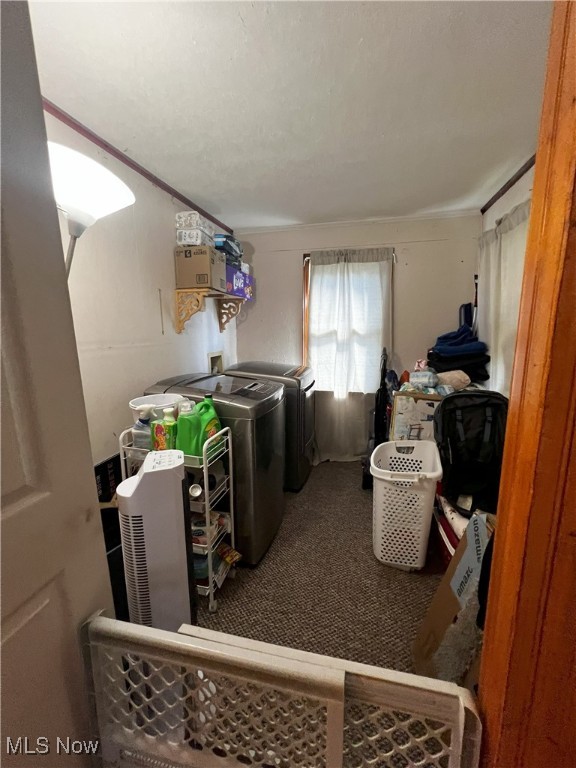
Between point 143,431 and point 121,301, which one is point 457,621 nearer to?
point 143,431

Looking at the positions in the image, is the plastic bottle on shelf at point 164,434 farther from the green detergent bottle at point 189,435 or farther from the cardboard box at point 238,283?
the cardboard box at point 238,283

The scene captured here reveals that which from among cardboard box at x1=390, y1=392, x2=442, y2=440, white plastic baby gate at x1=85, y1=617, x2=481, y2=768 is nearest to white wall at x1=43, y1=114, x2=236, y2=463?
white plastic baby gate at x1=85, y1=617, x2=481, y2=768

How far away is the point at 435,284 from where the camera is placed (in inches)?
115

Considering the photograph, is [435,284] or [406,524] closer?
[406,524]

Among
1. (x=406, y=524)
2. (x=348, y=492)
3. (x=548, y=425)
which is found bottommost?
(x=348, y=492)

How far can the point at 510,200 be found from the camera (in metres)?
2.17

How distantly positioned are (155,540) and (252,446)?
964 millimetres

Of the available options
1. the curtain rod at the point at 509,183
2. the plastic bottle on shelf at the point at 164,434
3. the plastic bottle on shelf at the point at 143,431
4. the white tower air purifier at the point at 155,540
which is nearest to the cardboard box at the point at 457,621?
the white tower air purifier at the point at 155,540

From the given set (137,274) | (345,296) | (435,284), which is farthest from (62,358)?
(435,284)

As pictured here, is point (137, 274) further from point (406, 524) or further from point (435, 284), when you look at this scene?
point (435, 284)

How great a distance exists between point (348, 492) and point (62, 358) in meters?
2.58

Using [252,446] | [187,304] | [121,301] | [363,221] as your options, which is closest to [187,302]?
[187,304]

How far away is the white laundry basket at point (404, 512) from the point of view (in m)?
1.70

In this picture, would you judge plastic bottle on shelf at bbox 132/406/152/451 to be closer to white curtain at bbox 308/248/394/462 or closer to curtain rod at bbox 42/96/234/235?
curtain rod at bbox 42/96/234/235
